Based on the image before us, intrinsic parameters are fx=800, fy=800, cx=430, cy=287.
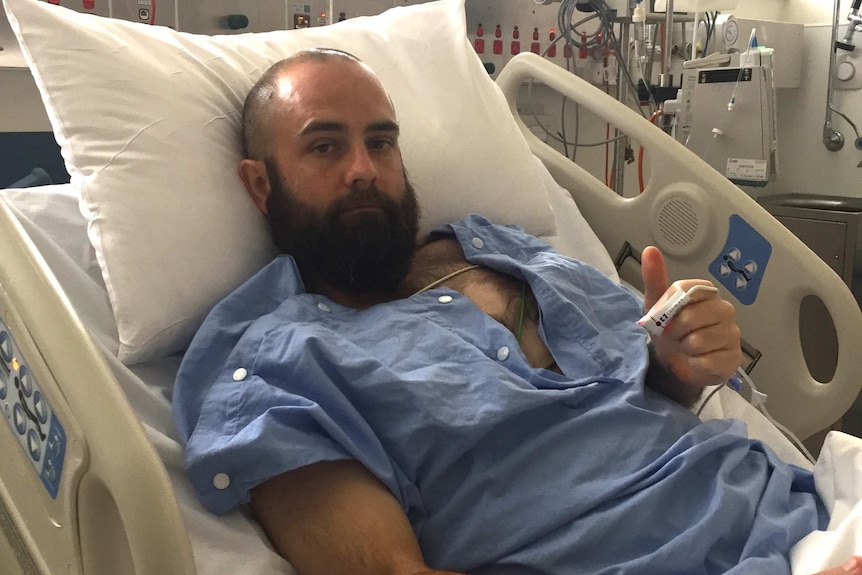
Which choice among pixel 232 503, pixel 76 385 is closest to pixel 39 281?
pixel 76 385

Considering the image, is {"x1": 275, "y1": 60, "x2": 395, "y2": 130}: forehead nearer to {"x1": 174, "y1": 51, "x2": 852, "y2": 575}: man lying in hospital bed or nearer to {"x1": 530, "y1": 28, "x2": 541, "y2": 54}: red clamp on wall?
{"x1": 174, "y1": 51, "x2": 852, "y2": 575}: man lying in hospital bed

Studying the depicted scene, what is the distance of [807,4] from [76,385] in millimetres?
3546

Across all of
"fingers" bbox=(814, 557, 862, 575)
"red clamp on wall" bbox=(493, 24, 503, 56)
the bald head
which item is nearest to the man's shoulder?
the bald head

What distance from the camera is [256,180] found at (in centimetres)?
126

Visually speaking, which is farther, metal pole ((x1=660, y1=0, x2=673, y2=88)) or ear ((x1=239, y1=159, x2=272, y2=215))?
metal pole ((x1=660, y1=0, x2=673, y2=88))

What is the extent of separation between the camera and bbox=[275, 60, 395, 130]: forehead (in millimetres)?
1243

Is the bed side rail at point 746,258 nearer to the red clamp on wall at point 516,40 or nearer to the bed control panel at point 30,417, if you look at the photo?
the red clamp on wall at point 516,40

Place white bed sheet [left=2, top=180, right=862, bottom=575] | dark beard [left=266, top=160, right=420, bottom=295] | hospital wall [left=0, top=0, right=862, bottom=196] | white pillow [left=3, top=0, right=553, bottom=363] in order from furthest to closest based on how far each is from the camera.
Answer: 1. hospital wall [left=0, top=0, right=862, bottom=196]
2. dark beard [left=266, top=160, right=420, bottom=295]
3. white pillow [left=3, top=0, right=553, bottom=363]
4. white bed sheet [left=2, top=180, right=862, bottom=575]

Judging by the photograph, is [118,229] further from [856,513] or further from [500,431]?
[856,513]

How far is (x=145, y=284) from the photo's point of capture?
110 centimetres

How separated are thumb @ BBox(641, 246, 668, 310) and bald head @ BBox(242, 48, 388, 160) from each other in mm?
566

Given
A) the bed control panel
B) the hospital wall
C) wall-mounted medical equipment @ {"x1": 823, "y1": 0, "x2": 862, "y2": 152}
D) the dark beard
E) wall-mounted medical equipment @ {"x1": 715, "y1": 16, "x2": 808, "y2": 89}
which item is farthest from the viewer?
wall-mounted medical equipment @ {"x1": 823, "y1": 0, "x2": 862, "y2": 152}

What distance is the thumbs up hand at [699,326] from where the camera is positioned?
3.31 feet

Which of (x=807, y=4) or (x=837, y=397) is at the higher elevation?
(x=807, y=4)
